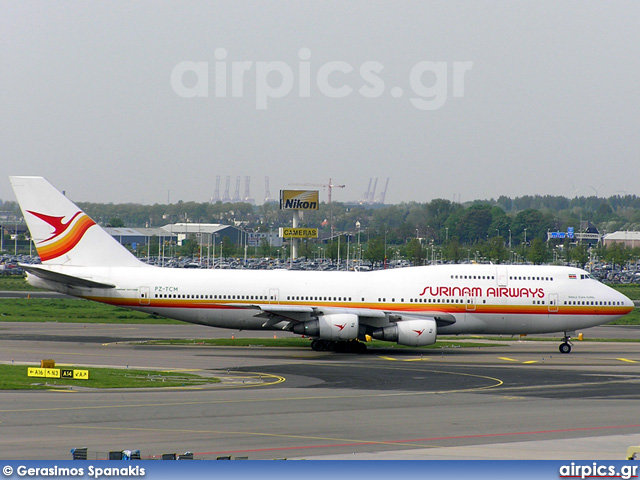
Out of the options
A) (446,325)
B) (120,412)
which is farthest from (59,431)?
(446,325)

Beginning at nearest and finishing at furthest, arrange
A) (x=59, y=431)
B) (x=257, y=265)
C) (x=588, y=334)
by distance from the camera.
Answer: (x=59, y=431)
(x=588, y=334)
(x=257, y=265)

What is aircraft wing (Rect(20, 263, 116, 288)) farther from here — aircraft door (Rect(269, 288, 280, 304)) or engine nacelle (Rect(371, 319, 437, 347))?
engine nacelle (Rect(371, 319, 437, 347))

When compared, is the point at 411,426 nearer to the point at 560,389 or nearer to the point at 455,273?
the point at 560,389

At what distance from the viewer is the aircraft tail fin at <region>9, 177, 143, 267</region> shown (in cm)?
5156

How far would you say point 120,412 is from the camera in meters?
28.7

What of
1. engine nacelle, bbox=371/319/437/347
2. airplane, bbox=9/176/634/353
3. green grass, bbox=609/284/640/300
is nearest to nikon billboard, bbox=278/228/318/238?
green grass, bbox=609/284/640/300

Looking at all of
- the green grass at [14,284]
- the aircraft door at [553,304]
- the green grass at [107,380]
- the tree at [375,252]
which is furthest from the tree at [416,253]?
the green grass at [107,380]

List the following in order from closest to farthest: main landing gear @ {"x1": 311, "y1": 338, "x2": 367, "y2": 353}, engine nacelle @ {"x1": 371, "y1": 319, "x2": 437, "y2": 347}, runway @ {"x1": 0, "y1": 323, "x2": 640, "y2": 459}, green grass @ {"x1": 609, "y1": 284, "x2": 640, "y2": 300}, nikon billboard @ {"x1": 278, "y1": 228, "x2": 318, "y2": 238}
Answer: runway @ {"x1": 0, "y1": 323, "x2": 640, "y2": 459}, engine nacelle @ {"x1": 371, "y1": 319, "x2": 437, "y2": 347}, main landing gear @ {"x1": 311, "y1": 338, "x2": 367, "y2": 353}, green grass @ {"x1": 609, "y1": 284, "x2": 640, "y2": 300}, nikon billboard @ {"x1": 278, "y1": 228, "x2": 318, "y2": 238}

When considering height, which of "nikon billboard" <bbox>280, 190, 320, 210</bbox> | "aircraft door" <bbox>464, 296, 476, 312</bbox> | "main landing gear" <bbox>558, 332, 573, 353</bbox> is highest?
"nikon billboard" <bbox>280, 190, 320, 210</bbox>

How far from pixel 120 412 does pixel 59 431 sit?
3811mm

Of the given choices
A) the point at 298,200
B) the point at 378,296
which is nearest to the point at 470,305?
the point at 378,296

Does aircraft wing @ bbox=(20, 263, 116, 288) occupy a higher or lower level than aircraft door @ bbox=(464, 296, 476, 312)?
higher

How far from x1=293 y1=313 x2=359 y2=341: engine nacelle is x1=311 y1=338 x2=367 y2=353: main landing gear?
1757 mm

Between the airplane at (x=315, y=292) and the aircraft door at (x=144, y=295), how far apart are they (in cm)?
6
